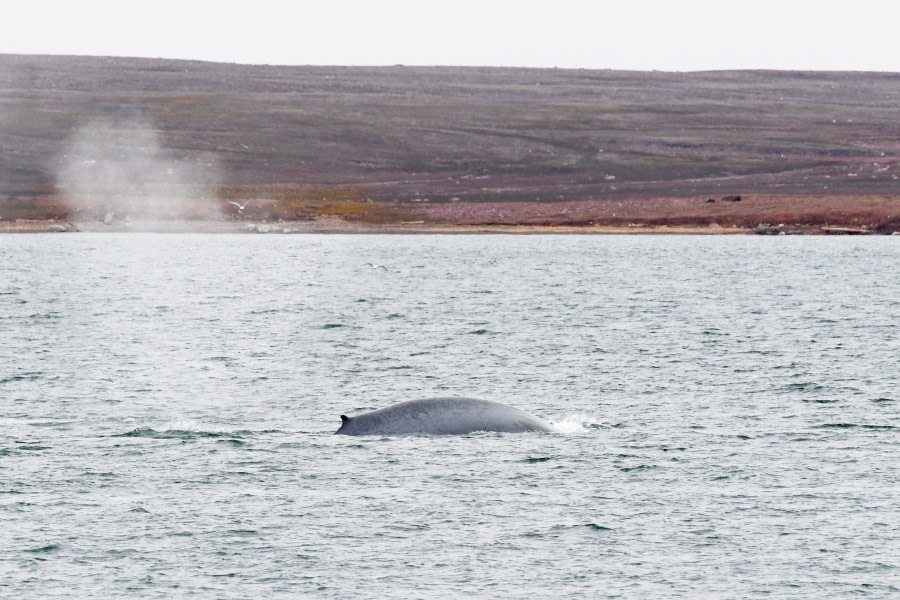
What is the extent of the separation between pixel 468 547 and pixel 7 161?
582 feet

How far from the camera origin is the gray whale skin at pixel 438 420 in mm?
33772

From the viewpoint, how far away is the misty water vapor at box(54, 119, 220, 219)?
167 meters

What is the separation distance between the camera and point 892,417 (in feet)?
126

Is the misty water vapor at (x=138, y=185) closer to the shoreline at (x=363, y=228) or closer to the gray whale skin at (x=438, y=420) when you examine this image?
the shoreline at (x=363, y=228)

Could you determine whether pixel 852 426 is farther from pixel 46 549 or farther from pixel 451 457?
pixel 46 549

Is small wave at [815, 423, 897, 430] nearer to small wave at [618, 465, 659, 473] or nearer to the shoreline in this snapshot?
small wave at [618, 465, 659, 473]

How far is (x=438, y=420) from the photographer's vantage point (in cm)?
3378

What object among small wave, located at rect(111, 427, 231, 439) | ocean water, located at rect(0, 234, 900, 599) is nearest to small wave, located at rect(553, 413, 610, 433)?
ocean water, located at rect(0, 234, 900, 599)

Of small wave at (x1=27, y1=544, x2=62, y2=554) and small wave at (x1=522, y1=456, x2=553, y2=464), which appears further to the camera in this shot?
small wave at (x1=522, y1=456, x2=553, y2=464)

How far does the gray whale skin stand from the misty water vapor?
441 feet

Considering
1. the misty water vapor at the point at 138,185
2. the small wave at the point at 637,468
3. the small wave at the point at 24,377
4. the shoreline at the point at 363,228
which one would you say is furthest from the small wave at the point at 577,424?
the misty water vapor at the point at 138,185

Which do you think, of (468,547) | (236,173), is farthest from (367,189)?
(468,547)

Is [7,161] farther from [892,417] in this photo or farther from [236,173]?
[892,417]

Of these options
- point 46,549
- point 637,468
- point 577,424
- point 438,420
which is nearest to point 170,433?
point 438,420
